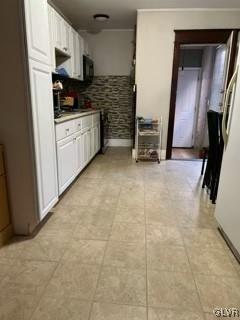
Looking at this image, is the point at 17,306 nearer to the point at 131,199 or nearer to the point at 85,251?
the point at 85,251

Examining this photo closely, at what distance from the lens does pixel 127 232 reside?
2002 mm

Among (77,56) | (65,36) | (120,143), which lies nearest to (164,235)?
(65,36)

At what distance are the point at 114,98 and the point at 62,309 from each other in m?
4.55

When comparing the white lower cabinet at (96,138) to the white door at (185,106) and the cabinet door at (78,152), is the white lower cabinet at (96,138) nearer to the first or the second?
the cabinet door at (78,152)

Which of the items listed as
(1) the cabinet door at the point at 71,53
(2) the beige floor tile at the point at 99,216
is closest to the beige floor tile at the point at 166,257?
(2) the beige floor tile at the point at 99,216

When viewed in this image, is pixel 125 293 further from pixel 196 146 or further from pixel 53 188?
pixel 196 146

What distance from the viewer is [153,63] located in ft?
13.2

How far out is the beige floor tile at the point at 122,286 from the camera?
133 centimetres

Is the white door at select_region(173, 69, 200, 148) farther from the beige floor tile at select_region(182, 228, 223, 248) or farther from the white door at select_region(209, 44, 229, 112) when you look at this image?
the beige floor tile at select_region(182, 228, 223, 248)

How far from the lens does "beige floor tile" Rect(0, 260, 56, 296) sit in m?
1.38

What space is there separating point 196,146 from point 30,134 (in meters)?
4.69

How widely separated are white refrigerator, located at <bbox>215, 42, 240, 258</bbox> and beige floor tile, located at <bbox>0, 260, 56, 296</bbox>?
135 cm

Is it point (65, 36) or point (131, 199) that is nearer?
point (131, 199)

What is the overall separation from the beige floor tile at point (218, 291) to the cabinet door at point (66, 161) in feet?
5.31
